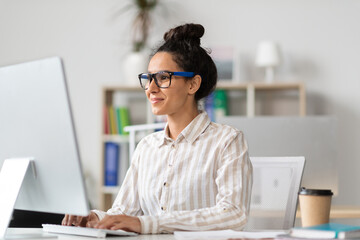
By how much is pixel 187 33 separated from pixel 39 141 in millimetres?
714

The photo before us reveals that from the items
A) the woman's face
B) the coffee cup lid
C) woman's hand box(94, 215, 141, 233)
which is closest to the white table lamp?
the woman's face

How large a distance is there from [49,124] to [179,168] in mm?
554

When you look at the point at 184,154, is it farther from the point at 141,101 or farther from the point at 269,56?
the point at 141,101

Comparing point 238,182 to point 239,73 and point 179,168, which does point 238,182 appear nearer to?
point 179,168

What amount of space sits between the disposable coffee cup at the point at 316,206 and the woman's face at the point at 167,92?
518 millimetres

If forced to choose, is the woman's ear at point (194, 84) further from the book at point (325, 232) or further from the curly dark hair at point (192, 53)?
the book at point (325, 232)

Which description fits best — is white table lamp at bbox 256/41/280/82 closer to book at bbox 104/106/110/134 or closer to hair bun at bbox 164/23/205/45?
book at bbox 104/106/110/134

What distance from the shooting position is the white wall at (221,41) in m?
4.18

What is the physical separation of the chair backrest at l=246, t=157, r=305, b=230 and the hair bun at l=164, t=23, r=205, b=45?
46cm

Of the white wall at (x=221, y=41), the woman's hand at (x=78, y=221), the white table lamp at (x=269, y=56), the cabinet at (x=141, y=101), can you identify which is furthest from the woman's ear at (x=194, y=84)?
the white wall at (x=221, y=41)

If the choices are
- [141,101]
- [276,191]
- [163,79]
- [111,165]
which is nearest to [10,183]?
[163,79]

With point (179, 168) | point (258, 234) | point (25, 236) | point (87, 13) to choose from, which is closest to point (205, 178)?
point (179, 168)

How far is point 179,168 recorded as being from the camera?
175 cm

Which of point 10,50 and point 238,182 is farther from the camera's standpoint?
point 10,50
